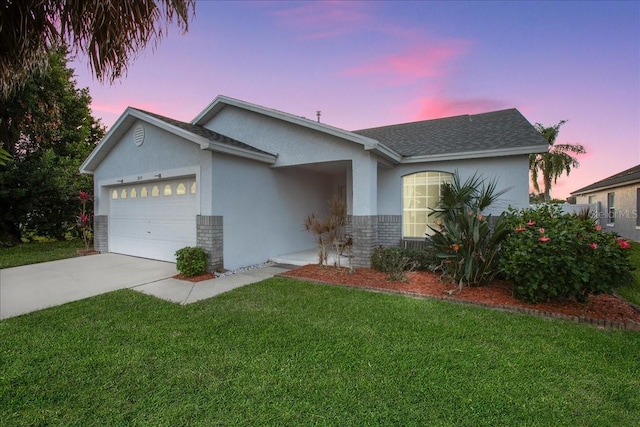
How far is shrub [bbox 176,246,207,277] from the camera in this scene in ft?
25.4

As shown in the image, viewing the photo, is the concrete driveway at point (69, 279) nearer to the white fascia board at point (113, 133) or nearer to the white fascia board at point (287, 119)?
the white fascia board at point (113, 133)

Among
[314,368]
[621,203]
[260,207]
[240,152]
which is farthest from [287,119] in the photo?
[621,203]

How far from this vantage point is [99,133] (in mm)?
21625

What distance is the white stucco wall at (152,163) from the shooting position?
8.30m

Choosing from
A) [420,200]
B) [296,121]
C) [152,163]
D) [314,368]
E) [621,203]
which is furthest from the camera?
[621,203]

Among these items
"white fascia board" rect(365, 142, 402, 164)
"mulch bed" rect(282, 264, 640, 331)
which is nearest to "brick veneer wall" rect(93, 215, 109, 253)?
"mulch bed" rect(282, 264, 640, 331)

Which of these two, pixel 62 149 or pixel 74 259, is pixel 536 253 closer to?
pixel 74 259

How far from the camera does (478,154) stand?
8719 mm

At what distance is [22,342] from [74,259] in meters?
8.07

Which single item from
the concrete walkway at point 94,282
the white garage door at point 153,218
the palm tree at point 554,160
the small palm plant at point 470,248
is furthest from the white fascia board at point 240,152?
the palm tree at point 554,160

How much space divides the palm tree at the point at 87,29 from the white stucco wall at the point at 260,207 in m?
4.71

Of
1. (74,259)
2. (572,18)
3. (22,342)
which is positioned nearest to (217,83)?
(74,259)

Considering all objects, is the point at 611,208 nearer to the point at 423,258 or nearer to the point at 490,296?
the point at 423,258

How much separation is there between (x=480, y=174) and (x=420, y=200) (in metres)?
1.92
